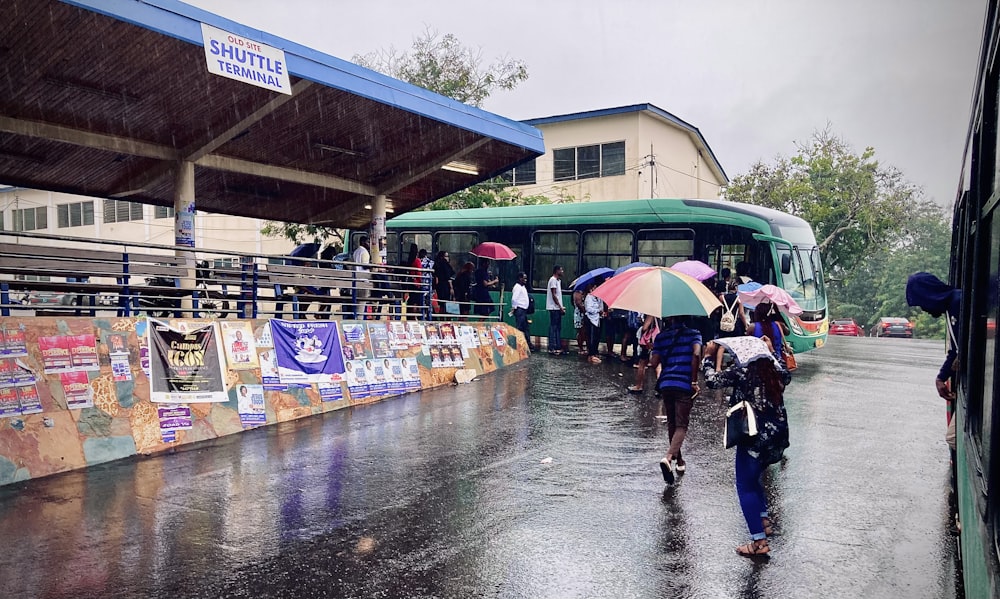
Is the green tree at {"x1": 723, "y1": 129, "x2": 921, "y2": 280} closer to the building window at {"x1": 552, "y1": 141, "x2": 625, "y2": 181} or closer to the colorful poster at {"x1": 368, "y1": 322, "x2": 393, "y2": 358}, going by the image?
the building window at {"x1": 552, "y1": 141, "x2": 625, "y2": 181}

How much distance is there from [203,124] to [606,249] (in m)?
9.50

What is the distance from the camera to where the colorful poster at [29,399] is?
27.3 ft

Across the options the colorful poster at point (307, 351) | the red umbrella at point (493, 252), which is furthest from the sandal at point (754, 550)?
the red umbrella at point (493, 252)

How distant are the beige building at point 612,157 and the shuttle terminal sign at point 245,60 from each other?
22.5 metres

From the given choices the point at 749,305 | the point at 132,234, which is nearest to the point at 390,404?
the point at 749,305

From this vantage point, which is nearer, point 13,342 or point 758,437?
point 758,437

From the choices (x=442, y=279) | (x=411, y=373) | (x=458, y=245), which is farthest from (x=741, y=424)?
(x=458, y=245)

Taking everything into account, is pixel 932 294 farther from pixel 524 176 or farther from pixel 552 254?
pixel 524 176

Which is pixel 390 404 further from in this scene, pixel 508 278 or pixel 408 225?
pixel 408 225

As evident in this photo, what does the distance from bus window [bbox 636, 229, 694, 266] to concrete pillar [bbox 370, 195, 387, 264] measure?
5.64 metres

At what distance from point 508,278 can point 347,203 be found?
4.49 meters

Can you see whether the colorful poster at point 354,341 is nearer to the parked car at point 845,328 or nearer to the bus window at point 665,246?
the bus window at point 665,246

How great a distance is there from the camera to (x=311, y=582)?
5.16 m

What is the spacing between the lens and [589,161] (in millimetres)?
33625
